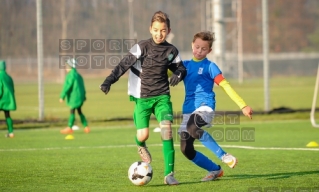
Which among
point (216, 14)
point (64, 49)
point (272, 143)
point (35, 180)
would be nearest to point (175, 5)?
point (216, 14)

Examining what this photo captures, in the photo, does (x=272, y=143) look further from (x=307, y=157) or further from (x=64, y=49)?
(x=64, y=49)

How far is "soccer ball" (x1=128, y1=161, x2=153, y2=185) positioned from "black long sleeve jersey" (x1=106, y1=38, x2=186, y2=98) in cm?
93

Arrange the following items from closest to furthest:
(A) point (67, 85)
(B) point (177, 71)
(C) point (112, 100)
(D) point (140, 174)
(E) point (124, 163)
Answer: (D) point (140, 174)
(B) point (177, 71)
(E) point (124, 163)
(A) point (67, 85)
(C) point (112, 100)

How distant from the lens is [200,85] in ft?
29.5

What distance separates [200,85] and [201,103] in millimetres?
240

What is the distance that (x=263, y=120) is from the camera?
21016mm

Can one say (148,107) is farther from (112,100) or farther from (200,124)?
(112,100)

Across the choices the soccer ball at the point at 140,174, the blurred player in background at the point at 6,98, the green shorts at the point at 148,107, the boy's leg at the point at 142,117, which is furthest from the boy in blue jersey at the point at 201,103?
the blurred player in background at the point at 6,98

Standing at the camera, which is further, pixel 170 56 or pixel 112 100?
pixel 112 100

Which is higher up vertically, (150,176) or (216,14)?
(216,14)

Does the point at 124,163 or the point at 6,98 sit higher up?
the point at 6,98

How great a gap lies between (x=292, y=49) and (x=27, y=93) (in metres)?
29.8

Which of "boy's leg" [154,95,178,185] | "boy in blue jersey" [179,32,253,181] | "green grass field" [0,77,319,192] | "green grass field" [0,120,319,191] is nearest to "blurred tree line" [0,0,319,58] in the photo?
"green grass field" [0,77,319,192]

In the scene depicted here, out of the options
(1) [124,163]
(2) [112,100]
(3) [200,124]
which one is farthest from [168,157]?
(2) [112,100]
